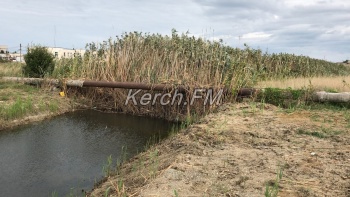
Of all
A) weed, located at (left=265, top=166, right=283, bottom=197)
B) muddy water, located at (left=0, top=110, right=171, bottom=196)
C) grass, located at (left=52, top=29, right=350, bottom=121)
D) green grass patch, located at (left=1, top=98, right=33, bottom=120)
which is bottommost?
muddy water, located at (left=0, top=110, right=171, bottom=196)

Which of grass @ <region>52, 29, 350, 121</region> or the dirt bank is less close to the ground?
grass @ <region>52, 29, 350, 121</region>

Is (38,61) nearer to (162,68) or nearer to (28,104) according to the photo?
(28,104)

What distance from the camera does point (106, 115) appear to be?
34.7ft

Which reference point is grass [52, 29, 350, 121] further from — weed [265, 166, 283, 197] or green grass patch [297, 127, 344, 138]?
weed [265, 166, 283, 197]

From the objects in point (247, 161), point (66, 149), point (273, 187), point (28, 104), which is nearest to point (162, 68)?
point (28, 104)

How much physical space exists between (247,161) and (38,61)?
11154mm

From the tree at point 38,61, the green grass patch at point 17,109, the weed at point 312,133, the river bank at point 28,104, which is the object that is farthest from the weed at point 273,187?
the tree at point 38,61

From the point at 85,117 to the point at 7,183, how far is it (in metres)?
5.30

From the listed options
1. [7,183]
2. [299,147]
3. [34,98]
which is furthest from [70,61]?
[299,147]

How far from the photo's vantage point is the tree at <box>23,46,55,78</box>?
1322cm

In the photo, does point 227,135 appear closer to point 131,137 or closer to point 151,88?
point 131,137

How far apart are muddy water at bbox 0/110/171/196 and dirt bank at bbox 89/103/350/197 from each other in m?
0.81

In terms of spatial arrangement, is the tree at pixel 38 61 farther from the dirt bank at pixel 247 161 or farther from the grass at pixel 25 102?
the dirt bank at pixel 247 161

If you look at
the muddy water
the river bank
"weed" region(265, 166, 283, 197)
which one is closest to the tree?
the river bank
